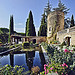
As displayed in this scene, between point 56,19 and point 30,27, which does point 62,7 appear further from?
point 30,27

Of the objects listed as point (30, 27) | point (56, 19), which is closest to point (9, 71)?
point (56, 19)

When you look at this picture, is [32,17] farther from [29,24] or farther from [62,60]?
[62,60]

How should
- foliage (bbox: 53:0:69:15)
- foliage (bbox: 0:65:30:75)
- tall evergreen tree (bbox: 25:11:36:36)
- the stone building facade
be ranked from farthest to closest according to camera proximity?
foliage (bbox: 53:0:69:15)
tall evergreen tree (bbox: 25:11:36:36)
the stone building facade
foliage (bbox: 0:65:30:75)

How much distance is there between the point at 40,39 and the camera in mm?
22578

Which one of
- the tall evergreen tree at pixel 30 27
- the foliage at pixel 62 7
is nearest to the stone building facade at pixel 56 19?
the foliage at pixel 62 7

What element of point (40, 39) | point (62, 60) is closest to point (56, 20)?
point (40, 39)

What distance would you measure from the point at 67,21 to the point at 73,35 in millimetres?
19453

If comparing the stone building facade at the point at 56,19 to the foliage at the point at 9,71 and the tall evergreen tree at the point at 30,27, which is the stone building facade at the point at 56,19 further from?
the foliage at the point at 9,71

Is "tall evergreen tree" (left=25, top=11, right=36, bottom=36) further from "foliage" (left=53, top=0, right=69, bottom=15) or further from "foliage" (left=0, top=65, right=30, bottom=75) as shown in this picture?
"foliage" (left=0, top=65, right=30, bottom=75)

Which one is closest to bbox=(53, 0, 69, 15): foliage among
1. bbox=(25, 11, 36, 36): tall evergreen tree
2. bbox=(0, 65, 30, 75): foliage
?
bbox=(25, 11, 36, 36): tall evergreen tree

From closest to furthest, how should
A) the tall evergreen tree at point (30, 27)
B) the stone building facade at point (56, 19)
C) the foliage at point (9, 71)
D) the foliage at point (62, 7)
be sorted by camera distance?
1. the foliage at point (9, 71)
2. the stone building facade at point (56, 19)
3. the tall evergreen tree at point (30, 27)
4. the foliage at point (62, 7)

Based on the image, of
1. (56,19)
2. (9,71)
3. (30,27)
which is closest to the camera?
(9,71)

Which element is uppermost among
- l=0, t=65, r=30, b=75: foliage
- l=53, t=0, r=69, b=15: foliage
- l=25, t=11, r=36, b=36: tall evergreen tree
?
l=53, t=0, r=69, b=15: foliage

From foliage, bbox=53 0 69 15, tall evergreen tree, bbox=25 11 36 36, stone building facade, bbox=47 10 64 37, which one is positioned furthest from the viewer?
foliage, bbox=53 0 69 15
